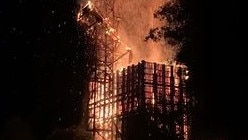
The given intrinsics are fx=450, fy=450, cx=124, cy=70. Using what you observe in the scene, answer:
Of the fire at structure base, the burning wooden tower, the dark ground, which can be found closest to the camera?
the dark ground

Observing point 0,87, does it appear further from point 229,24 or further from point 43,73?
point 229,24

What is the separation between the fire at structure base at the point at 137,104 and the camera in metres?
18.2

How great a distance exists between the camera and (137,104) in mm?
21734

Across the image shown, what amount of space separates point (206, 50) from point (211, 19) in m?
0.79

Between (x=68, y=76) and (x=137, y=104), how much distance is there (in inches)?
155

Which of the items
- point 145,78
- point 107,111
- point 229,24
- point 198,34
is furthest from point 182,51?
point 107,111

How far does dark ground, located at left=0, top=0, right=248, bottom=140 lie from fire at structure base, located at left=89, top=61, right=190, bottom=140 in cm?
296

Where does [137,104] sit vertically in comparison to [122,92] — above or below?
below

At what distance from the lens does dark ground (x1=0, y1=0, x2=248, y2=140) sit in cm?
1099

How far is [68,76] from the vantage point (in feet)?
64.6

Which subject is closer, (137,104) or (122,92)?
(137,104)

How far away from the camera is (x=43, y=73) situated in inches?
734

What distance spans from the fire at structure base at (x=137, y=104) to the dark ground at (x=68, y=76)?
296 centimetres

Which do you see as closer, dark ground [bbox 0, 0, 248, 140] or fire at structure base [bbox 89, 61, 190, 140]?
dark ground [bbox 0, 0, 248, 140]
